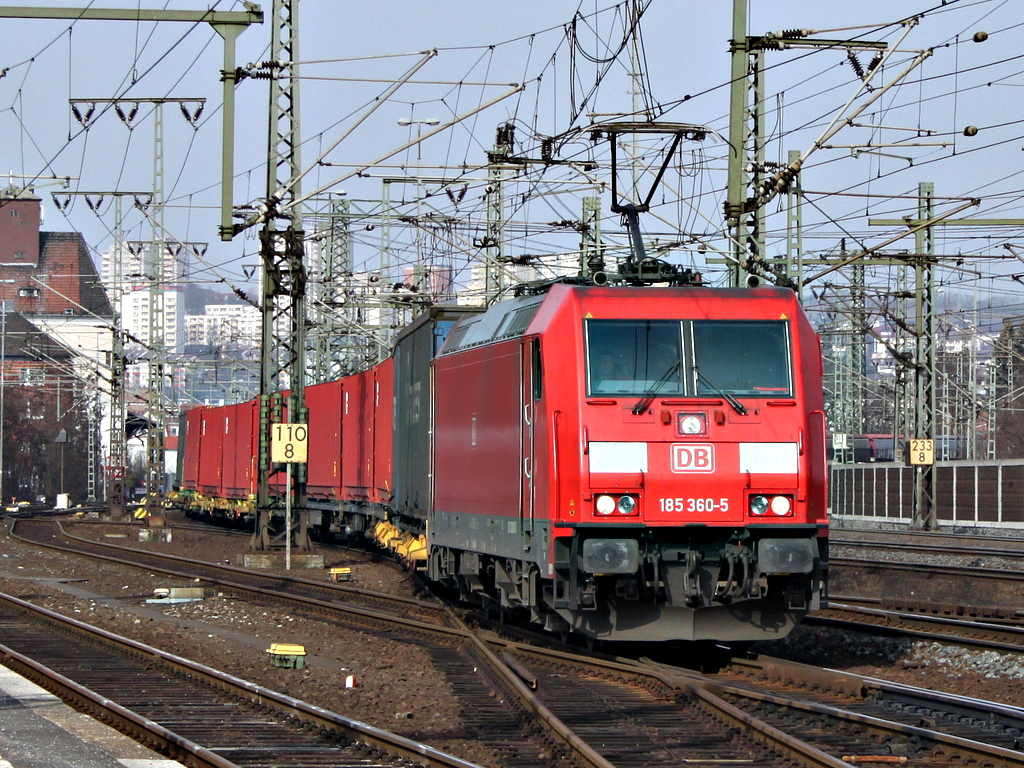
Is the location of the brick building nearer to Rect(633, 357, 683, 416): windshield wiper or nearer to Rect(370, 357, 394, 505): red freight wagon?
Rect(370, 357, 394, 505): red freight wagon

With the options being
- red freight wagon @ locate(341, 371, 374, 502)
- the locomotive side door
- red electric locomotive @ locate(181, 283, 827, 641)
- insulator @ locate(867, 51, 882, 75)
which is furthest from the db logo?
red freight wagon @ locate(341, 371, 374, 502)

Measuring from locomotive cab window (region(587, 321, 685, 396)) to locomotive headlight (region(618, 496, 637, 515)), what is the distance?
95 centimetres

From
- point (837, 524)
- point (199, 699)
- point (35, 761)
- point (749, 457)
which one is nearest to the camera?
point (35, 761)

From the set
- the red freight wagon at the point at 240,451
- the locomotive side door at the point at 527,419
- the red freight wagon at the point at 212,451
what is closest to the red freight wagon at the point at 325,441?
the red freight wagon at the point at 240,451

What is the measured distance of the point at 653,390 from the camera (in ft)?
41.0

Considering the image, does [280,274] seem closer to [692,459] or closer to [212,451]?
[692,459]

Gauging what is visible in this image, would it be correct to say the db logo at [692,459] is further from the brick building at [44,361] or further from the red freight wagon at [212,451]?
the brick building at [44,361]

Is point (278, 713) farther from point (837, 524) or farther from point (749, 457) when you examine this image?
point (837, 524)

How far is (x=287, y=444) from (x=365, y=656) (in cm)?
1114

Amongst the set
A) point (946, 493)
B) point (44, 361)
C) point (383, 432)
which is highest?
point (44, 361)

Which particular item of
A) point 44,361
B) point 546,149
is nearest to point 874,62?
point 546,149

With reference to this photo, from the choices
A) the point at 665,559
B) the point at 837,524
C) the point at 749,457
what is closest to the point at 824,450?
the point at 749,457

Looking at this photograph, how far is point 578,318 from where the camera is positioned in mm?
12578

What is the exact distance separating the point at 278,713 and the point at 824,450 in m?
5.32
